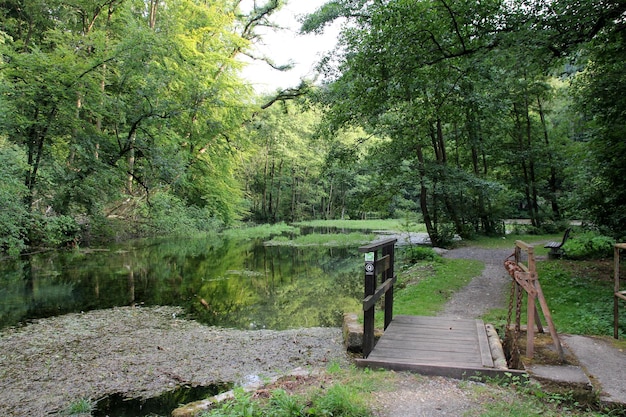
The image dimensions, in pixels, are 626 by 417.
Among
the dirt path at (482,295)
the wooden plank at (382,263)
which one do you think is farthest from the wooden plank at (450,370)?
the dirt path at (482,295)

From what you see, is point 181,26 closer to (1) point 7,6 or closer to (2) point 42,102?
(1) point 7,6

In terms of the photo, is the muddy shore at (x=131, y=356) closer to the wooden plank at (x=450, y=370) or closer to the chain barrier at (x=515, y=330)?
the wooden plank at (x=450, y=370)

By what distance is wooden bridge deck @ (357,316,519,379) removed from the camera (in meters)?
4.28

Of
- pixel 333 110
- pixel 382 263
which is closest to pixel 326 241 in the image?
pixel 333 110

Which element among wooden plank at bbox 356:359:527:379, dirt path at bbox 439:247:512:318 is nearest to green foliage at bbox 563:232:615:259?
dirt path at bbox 439:247:512:318

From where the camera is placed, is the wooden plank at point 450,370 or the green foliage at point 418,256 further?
the green foliage at point 418,256

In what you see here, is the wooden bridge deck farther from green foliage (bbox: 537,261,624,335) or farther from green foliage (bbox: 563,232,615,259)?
green foliage (bbox: 563,232,615,259)

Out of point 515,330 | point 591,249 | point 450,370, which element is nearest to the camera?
point 450,370

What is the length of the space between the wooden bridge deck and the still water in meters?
3.04

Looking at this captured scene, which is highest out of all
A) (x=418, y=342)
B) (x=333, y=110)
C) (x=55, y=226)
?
(x=333, y=110)

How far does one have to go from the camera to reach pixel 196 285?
39.8ft

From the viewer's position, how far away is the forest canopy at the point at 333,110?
27.4ft

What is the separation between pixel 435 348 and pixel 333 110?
818cm

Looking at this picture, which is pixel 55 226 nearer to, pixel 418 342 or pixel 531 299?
pixel 418 342
